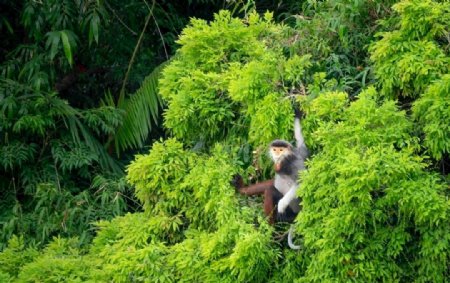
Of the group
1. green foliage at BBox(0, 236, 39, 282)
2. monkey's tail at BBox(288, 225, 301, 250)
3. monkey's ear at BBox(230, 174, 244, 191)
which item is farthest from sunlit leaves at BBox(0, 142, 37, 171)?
monkey's tail at BBox(288, 225, 301, 250)

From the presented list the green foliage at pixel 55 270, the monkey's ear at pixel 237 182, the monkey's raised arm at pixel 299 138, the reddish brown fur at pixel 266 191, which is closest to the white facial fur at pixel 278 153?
the monkey's raised arm at pixel 299 138

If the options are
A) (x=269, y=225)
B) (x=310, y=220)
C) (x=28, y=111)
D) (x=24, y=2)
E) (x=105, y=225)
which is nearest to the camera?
(x=310, y=220)

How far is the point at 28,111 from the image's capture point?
7.88 m

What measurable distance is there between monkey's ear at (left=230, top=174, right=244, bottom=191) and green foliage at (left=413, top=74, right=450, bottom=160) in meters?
1.23

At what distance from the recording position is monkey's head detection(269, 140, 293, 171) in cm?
549

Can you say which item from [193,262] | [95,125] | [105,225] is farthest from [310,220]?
[95,125]

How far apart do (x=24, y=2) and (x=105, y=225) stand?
9.28 ft

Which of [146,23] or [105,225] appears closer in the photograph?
[105,225]

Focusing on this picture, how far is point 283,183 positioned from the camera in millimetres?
5703

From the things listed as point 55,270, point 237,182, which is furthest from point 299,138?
point 55,270

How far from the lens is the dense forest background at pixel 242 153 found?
16.8 ft

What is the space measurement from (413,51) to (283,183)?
1.10 meters

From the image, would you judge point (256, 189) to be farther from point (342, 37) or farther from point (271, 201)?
point (342, 37)

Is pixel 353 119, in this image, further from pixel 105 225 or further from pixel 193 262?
pixel 105 225
